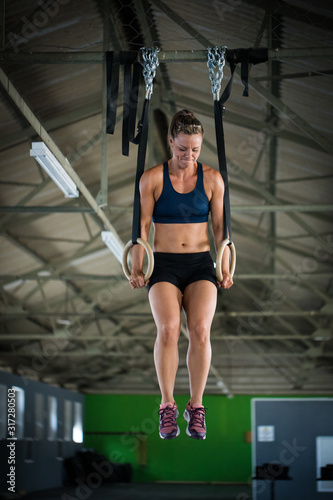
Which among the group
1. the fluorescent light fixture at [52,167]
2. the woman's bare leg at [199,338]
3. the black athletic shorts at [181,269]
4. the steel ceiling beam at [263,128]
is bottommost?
the woman's bare leg at [199,338]

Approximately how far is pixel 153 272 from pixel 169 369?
58 centimetres

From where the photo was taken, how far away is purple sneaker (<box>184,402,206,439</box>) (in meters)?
3.67

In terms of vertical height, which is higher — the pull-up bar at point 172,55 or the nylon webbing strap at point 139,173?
the pull-up bar at point 172,55

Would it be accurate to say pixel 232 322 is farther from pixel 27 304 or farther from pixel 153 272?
pixel 153 272

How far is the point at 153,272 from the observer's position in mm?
3973

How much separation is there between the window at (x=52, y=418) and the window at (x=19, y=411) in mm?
2697

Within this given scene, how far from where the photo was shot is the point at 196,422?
3.69 metres

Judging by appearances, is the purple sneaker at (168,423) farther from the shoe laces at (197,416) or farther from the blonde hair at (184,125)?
the blonde hair at (184,125)

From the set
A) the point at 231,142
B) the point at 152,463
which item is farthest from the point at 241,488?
the point at 231,142

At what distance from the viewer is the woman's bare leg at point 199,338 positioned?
3775 millimetres

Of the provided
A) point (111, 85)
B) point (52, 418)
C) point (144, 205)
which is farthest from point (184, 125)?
point (52, 418)

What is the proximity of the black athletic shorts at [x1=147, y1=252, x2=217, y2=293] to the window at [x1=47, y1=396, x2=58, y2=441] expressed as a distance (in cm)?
1884

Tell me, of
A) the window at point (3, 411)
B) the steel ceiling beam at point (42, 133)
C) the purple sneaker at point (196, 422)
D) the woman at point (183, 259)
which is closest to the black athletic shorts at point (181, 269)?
the woman at point (183, 259)

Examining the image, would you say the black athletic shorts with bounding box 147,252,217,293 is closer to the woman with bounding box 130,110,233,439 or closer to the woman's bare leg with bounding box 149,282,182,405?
the woman with bounding box 130,110,233,439
